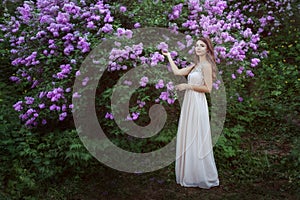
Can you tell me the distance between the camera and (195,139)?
5477mm

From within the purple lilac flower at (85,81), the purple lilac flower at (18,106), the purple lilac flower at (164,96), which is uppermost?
the purple lilac flower at (85,81)

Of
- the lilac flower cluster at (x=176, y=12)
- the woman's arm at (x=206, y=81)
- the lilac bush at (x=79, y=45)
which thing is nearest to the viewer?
the woman's arm at (x=206, y=81)

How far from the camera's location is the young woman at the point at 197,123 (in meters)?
5.38

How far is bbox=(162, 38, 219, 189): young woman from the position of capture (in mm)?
5379

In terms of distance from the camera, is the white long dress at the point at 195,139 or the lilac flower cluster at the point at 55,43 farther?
the lilac flower cluster at the point at 55,43

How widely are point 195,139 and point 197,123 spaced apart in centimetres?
23

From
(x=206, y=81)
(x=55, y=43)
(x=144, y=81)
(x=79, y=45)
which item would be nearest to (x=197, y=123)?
(x=206, y=81)

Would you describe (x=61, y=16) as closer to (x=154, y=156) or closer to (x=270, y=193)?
(x=154, y=156)

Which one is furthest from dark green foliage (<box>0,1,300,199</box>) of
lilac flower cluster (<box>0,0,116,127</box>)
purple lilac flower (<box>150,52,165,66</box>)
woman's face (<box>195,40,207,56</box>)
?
woman's face (<box>195,40,207,56</box>)

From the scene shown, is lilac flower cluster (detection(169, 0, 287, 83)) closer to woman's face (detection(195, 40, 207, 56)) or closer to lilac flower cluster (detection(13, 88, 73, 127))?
Result: woman's face (detection(195, 40, 207, 56))

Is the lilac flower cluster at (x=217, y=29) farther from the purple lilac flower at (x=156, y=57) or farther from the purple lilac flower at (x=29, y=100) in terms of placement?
the purple lilac flower at (x=29, y=100)

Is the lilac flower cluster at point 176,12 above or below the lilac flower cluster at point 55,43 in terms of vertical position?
above

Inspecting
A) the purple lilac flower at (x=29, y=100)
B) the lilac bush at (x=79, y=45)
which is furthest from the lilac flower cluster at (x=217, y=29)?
the purple lilac flower at (x=29, y=100)

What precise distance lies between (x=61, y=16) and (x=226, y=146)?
3.68 metres
